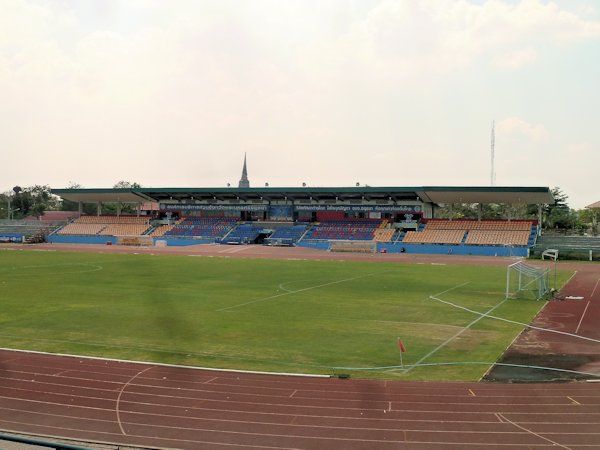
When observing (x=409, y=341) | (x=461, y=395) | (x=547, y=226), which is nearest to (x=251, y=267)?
(x=409, y=341)

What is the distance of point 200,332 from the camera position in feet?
70.7

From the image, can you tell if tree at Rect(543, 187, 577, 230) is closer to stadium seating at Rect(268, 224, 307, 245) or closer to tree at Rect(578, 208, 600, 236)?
tree at Rect(578, 208, 600, 236)

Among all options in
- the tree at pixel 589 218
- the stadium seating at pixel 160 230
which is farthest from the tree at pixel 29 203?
the tree at pixel 589 218

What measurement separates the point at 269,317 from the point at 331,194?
2421 inches

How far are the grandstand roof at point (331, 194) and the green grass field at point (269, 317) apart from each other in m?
29.2

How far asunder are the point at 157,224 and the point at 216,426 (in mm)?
85918

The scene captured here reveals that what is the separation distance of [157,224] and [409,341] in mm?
80005

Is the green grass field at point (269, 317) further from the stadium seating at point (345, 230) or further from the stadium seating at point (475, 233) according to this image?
the stadium seating at point (345, 230)

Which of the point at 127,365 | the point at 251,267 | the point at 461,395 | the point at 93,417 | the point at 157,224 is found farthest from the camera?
the point at 157,224

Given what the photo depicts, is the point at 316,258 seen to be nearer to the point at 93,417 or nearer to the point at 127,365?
the point at 127,365

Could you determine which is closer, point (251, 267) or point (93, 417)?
point (93, 417)

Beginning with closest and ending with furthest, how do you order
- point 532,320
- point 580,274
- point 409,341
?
1. point 409,341
2. point 532,320
3. point 580,274

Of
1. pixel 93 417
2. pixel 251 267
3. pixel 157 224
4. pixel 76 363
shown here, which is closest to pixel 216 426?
pixel 93 417

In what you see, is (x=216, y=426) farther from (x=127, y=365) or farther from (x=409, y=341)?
(x=409, y=341)
